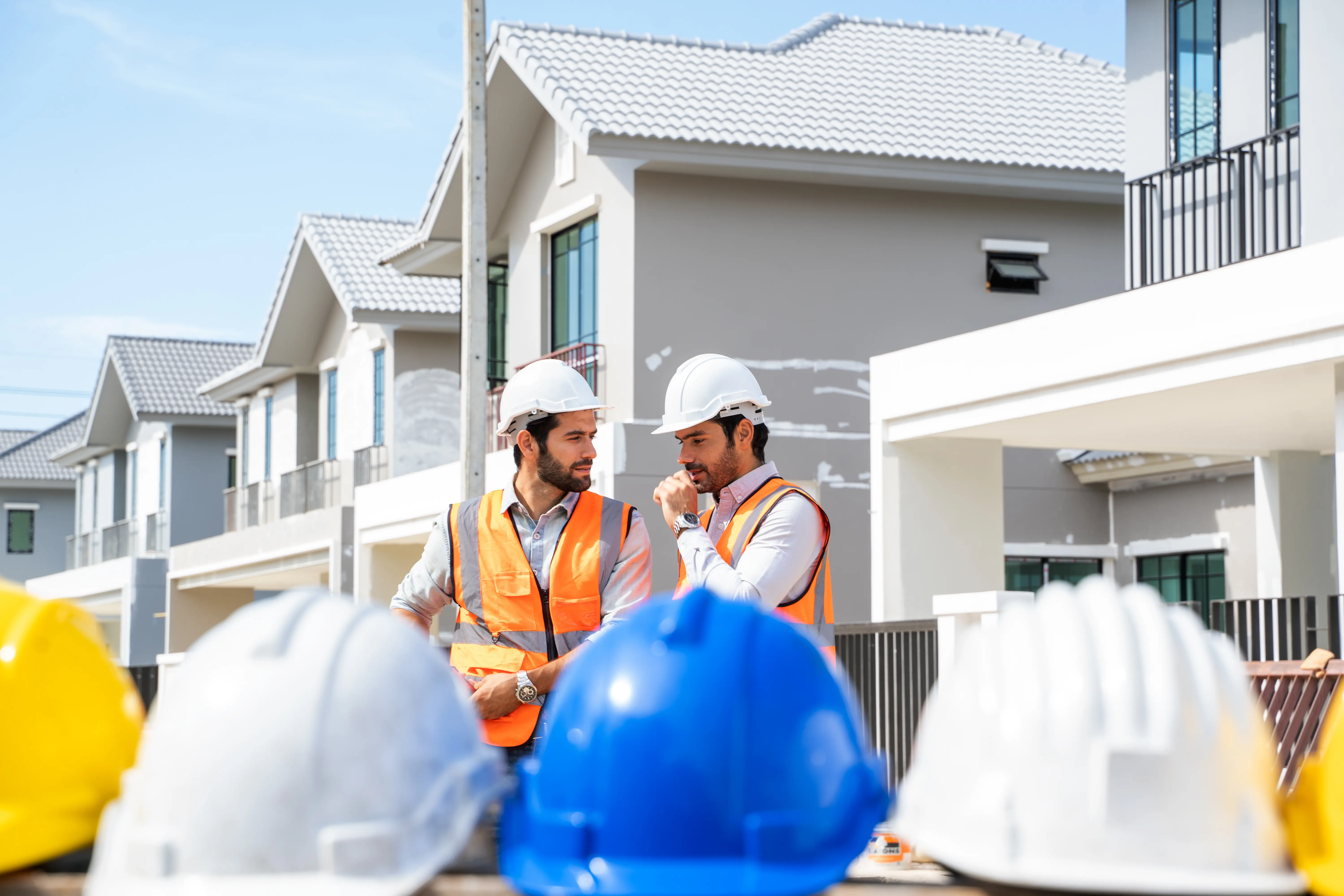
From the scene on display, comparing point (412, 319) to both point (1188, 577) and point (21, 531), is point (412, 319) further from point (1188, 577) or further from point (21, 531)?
point (21, 531)

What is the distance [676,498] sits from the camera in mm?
4930

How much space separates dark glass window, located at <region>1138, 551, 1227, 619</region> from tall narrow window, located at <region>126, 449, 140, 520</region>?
28795mm

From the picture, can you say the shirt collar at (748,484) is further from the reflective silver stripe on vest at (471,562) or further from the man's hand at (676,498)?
the reflective silver stripe on vest at (471,562)

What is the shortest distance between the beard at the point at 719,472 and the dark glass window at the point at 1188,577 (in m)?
14.7

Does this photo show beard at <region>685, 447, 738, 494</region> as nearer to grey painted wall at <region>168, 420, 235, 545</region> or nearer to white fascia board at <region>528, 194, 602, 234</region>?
white fascia board at <region>528, 194, 602, 234</region>

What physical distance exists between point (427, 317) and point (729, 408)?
21984mm

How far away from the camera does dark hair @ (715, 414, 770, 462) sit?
5238mm

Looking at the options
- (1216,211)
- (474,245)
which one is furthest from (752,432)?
(1216,211)

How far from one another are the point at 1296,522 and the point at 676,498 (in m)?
13.6

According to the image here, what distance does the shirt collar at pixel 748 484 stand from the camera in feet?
16.6

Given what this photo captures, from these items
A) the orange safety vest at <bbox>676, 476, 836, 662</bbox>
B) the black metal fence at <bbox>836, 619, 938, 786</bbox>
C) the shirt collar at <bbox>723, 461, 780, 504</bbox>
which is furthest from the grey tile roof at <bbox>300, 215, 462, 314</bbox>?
the orange safety vest at <bbox>676, 476, 836, 662</bbox>

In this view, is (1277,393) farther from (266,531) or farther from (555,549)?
(266,531)

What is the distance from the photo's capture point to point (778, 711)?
2.34m

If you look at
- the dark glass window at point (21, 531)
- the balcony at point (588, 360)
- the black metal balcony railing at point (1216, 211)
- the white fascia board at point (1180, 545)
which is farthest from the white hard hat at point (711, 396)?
the dark glass window at point (21, 531)
